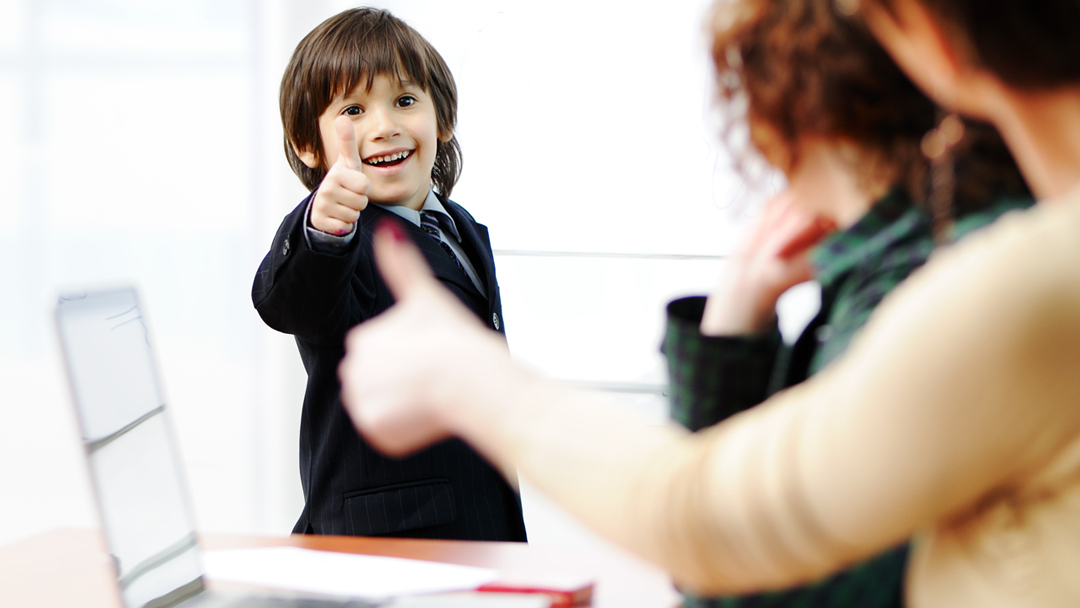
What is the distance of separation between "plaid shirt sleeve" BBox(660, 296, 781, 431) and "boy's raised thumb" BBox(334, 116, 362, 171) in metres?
0.72

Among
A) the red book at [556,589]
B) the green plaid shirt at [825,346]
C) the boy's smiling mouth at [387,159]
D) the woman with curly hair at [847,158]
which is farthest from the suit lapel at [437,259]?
the woman with curly hair at [847,158]

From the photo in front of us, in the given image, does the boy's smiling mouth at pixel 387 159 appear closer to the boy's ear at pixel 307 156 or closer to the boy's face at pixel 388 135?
the boy's face at pixel 388 135

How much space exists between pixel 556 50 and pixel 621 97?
22 centimetres

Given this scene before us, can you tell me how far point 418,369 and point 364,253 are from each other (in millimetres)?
938

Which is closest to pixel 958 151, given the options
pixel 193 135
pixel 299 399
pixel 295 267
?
pixel 295 267

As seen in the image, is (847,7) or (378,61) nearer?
(847,7)

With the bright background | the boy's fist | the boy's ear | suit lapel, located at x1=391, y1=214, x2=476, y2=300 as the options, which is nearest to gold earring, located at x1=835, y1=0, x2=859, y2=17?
the boy's fist

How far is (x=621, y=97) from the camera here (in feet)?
8.00

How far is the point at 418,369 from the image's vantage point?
1.34 feet

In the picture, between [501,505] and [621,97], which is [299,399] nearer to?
[621,97]

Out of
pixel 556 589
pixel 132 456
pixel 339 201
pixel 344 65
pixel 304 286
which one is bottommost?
pixel 556 589

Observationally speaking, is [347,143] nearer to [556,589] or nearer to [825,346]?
[556,589]

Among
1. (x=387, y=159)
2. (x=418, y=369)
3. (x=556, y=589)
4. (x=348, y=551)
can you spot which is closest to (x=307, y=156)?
(x=387, y=159)

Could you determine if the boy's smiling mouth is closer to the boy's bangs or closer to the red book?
the boy's bangs
